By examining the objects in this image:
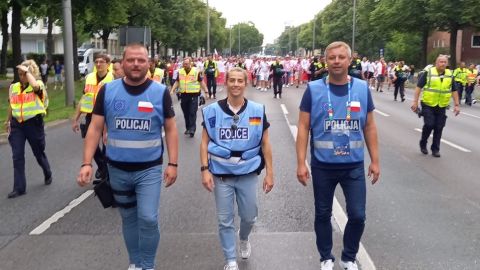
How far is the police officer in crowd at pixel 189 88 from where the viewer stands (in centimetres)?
1332

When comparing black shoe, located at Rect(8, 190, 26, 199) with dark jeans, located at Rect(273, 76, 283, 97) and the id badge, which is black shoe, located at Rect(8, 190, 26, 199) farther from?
dark jeans, located at Rect(273, 76, 283, 97)

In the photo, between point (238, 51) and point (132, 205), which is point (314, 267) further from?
point (238, 51)

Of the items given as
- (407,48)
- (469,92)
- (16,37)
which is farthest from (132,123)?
(407,48)

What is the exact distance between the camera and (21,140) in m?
7.82

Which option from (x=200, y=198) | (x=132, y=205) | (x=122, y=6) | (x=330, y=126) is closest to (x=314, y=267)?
(x=330, y=126)

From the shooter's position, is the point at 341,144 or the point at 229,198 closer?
the point at 341,144

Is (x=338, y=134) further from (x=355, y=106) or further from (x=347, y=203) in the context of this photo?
(x=347, y=203)

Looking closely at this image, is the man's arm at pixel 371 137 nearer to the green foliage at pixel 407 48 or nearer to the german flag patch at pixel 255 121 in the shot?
the german flag patch at pixel 255 121

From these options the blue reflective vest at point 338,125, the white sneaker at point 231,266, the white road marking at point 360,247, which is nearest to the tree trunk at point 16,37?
the white road marking at point 360,247

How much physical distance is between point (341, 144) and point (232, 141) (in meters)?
0.83

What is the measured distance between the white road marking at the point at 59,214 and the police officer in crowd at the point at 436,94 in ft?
19.5

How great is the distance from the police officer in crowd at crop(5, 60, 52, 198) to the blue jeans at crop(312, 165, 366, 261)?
14.9 ft

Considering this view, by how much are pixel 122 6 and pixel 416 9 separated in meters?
29.6

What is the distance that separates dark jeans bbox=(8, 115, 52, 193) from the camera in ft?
25.3
